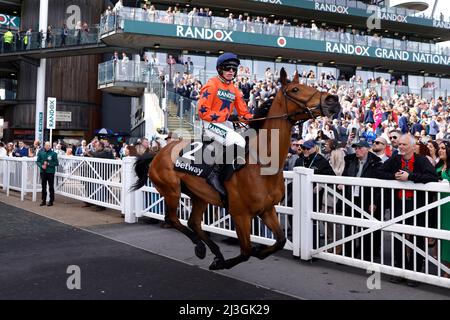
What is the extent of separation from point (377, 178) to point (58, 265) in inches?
176

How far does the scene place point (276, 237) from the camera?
498 centimetres

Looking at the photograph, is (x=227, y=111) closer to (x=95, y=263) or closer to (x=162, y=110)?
(x=95, y=263)

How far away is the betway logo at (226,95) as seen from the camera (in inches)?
211

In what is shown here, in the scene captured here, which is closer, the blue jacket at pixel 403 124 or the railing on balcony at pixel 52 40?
the blue jacket at pixel 403 124

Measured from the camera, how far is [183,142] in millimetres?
6305

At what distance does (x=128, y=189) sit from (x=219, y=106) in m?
4.83

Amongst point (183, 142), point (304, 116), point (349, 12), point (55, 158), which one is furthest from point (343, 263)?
point (349, 12)

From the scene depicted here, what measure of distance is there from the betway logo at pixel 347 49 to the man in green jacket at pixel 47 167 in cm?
2302

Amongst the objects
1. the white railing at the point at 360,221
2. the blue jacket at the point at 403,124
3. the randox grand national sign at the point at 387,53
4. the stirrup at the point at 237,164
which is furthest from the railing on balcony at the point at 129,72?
the stirrup at the point at 237,164

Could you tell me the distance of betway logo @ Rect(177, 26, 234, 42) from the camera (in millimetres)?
25859

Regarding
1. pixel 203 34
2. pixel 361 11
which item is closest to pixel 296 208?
pixel 203 34

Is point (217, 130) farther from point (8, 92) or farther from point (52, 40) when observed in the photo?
point (8, 92)

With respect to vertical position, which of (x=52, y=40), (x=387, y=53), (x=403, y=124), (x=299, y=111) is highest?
(x=387, y=53)

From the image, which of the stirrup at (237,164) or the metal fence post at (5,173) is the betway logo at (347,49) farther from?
the stirrup at (237,164)
